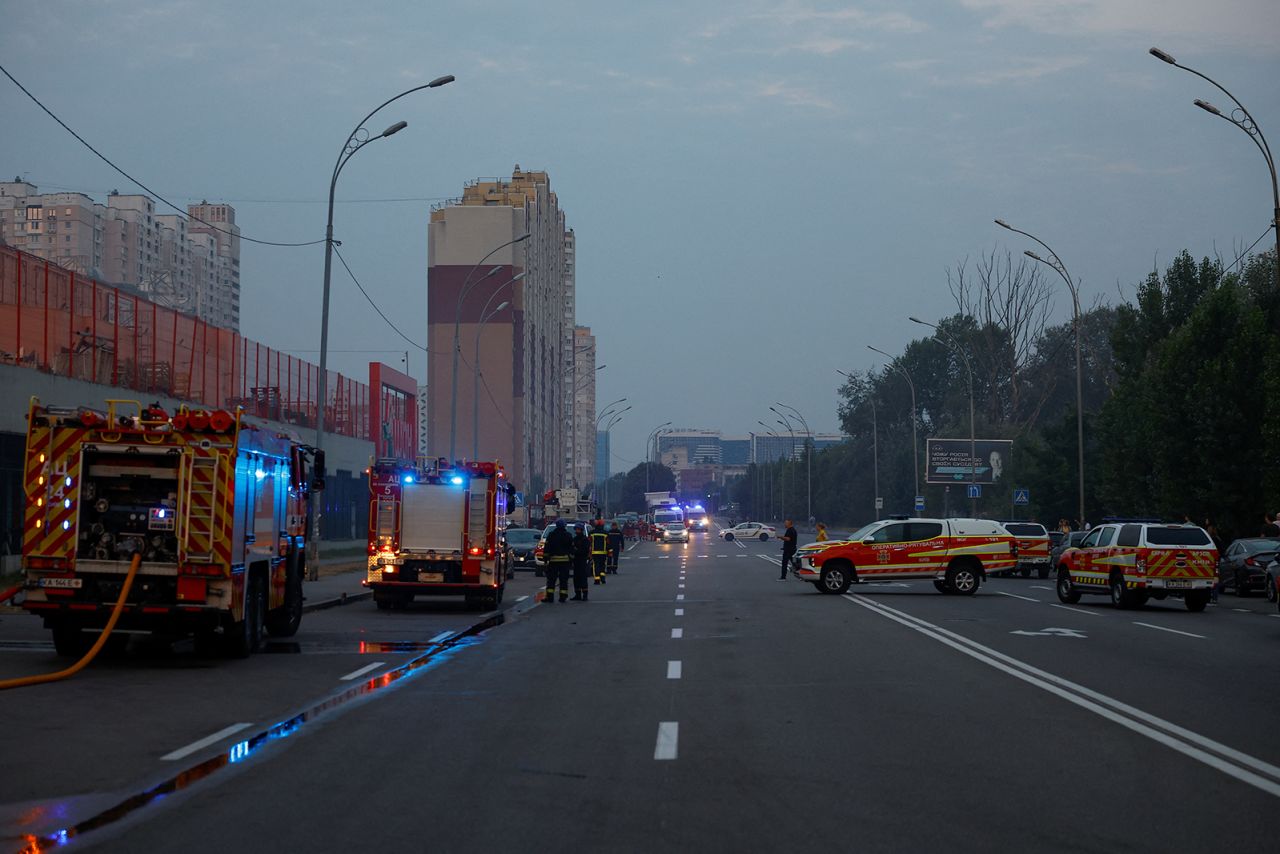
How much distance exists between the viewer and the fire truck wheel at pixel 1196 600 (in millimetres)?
28688

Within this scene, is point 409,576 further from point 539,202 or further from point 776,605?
point 539,202

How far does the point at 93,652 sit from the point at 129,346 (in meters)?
26.8

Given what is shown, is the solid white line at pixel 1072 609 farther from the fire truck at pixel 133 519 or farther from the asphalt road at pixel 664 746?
the fire truck at pixel 133 519

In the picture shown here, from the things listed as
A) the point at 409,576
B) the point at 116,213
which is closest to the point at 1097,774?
the point at 409,576

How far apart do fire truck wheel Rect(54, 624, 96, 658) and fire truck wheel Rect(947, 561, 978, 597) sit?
2214 cm

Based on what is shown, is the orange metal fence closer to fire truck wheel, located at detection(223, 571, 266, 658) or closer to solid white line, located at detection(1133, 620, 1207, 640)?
fire truck wheel, located at detection(223, 571, 266, 658)

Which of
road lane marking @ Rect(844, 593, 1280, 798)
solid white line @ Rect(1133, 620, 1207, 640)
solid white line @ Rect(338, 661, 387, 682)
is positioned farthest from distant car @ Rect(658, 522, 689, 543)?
solid white line @ Rect(338, 661, 387, 682)

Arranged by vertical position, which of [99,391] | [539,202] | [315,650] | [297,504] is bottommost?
[315,650]

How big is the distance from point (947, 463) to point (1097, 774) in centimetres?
6876

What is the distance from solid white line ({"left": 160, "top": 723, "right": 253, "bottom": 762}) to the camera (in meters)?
10.3

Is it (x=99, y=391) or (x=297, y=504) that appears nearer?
(x=297, y=504)

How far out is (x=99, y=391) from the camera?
38.0m

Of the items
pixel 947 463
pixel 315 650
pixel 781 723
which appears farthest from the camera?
pixel 947 463

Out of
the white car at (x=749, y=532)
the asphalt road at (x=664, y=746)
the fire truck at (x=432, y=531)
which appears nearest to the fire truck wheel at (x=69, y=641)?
the asphalt road at (x=664, y=746)
